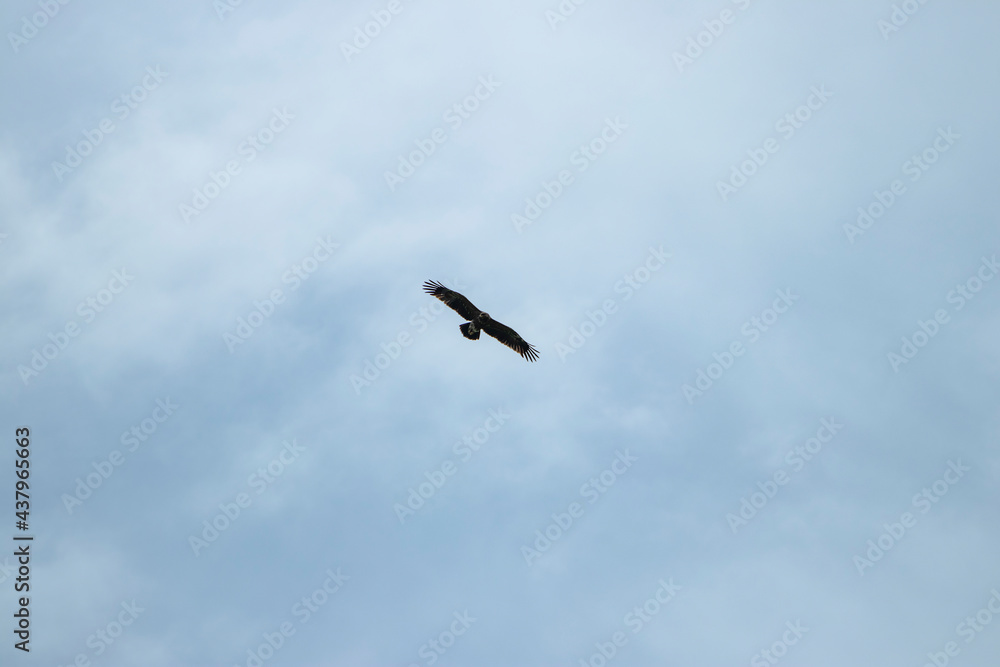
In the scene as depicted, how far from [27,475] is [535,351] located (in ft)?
92.4

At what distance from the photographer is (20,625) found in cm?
4234

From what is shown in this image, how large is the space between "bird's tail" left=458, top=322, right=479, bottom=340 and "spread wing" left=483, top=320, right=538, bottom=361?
5.92 feet

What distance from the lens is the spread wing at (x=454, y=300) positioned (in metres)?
46.3

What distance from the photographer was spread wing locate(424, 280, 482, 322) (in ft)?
152

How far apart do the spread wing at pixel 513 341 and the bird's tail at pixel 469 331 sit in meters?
1.80

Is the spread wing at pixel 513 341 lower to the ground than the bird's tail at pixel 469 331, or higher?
higher

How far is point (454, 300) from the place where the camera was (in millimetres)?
46500

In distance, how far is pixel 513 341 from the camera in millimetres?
49094

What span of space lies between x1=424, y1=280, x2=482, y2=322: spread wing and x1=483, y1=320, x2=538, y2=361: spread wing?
2128mm

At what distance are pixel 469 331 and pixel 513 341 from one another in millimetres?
3732

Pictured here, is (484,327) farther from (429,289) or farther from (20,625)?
(20,625)

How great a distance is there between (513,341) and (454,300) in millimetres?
4853

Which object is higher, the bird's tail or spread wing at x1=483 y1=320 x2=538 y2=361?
spread wing at x1=483 y1=320 x2=538 y2=361

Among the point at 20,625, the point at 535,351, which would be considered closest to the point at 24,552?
the point at 20,625
